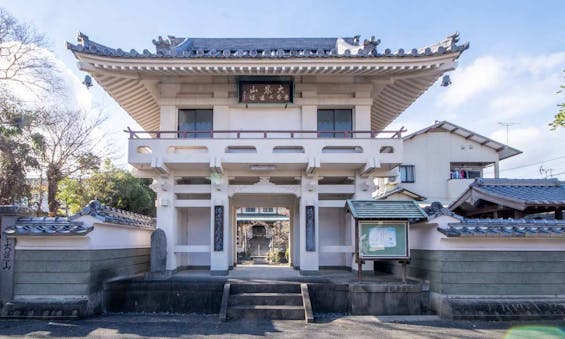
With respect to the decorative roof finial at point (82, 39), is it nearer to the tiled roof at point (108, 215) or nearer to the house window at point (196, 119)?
the house window at point (196, 119)

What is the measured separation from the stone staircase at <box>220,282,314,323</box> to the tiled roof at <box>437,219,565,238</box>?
10.2 ft

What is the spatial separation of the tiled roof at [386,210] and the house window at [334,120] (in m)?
3.57

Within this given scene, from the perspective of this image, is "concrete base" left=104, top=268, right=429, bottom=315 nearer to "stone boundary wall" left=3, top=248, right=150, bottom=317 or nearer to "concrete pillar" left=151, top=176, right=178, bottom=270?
"stone boundary wall" left=3, top=248, right=150, bottom=317

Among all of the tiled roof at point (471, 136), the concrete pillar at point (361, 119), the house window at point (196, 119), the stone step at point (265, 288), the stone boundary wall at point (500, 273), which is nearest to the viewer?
the stone boundary wall at point (500, 273)

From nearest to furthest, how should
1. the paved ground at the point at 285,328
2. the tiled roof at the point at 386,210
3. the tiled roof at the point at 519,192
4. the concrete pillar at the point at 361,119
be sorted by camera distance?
the paved ground at the point at 285,328, the tiled roof at the point at 386,210, the tiled roof at the point at 519,192, the concrete pillar at the point at 361,119

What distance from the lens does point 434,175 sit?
2502cm

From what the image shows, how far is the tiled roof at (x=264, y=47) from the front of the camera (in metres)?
10.4

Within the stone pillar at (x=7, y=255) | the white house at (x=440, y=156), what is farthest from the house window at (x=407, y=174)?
the stone pillar at (x=7, y=255)

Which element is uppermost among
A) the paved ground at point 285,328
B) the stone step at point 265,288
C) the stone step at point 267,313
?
the stone step at point 265,288

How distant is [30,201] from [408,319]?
Answer: 56.4 feet

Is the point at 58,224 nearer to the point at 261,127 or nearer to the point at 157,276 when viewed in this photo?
the point at 157,276

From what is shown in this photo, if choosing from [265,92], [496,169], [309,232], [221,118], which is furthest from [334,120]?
[496,169]

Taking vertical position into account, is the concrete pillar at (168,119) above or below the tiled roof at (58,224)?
above

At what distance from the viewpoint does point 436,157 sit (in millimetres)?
25141
